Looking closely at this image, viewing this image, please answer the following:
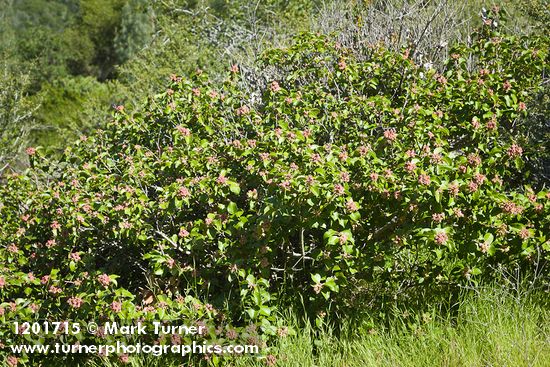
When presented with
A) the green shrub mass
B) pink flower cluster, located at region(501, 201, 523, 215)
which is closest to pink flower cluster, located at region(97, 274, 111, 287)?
the green shrub mass

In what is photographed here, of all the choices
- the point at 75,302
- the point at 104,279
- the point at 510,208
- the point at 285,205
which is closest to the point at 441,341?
the point at 510,208

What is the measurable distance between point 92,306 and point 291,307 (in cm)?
112

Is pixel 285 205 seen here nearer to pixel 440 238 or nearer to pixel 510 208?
pixel 440 238

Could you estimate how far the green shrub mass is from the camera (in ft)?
11.2

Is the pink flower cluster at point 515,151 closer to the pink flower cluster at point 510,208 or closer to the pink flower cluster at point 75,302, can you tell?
the pink flower cluster at point 510,208

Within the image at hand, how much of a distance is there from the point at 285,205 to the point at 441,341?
3.54 ft

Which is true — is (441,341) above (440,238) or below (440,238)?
below

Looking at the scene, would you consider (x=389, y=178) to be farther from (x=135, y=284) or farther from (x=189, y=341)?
(x=135, y=284)

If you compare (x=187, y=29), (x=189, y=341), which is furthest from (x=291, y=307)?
(x=187, y=29)

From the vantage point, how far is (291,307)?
3705mm

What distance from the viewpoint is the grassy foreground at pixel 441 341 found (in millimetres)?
3197

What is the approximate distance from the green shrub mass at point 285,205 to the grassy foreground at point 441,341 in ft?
0.56

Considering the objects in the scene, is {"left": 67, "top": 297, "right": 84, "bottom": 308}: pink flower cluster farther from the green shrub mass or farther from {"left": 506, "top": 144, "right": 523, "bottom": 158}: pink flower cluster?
{"left": 506, "top": 144, "right": 523, "bottom": 158}: pink flower cluster

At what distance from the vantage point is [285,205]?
337 cm
